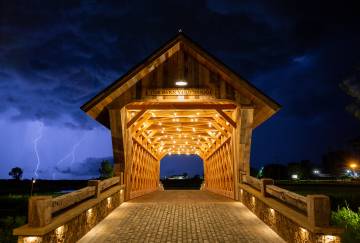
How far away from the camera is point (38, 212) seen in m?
6.64

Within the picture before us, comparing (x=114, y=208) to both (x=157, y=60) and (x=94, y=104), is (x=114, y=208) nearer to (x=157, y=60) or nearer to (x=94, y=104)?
(x=94, y=104)

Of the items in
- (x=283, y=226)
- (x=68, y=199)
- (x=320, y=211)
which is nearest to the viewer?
(x=320, y=211)

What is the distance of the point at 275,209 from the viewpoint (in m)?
9.02

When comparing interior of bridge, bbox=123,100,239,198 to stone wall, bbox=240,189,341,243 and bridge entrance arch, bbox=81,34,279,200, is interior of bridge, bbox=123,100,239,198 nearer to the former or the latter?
bridge entrance arch, bbox=81,34,279,200

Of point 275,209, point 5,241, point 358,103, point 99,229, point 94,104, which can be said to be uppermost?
point 358,103

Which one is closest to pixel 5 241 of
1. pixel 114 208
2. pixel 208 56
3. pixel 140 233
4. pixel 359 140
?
pixel 114 208

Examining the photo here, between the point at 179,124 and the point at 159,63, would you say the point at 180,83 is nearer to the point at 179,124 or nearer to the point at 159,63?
the point at 159,63

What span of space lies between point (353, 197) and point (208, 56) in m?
10.3

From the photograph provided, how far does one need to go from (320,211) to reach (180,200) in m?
10.2

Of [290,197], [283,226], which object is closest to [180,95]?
[290,197]

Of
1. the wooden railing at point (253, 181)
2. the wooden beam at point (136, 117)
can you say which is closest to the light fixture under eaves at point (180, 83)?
the wooden beam at point (136, 117)

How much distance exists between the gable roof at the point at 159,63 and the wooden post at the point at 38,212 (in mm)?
8318

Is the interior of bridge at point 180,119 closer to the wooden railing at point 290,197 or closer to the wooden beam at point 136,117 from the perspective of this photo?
the wooden beam at point 136,117

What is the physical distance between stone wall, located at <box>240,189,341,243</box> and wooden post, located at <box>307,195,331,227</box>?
0.22 m
